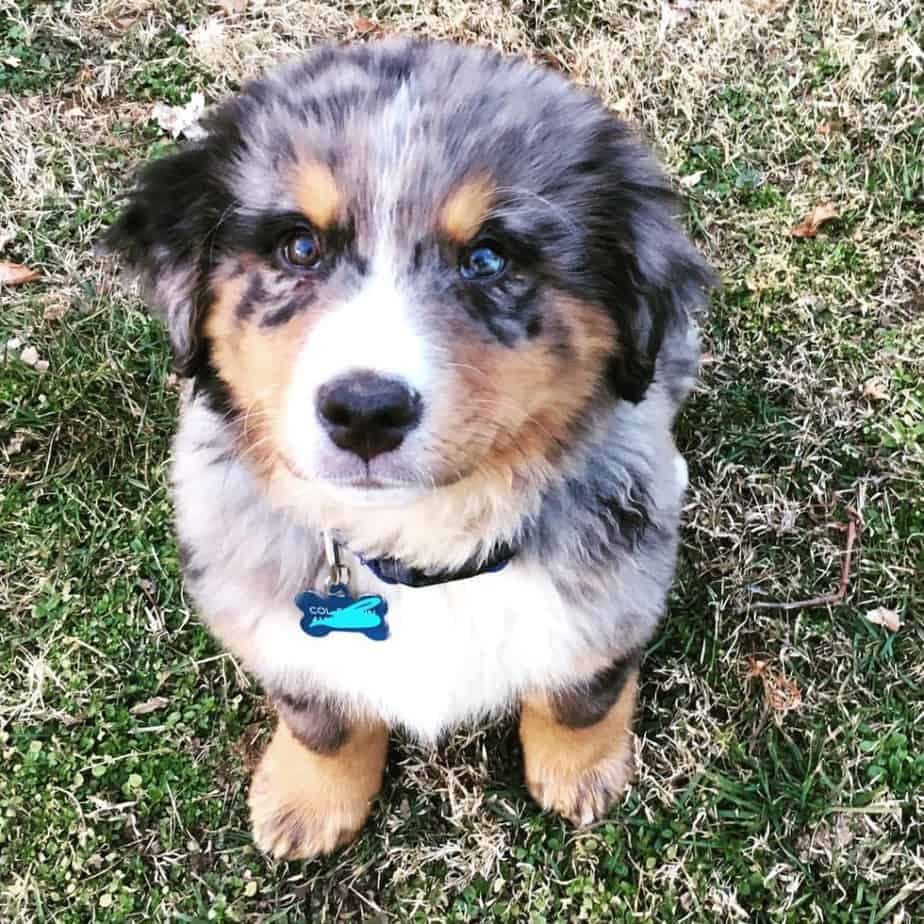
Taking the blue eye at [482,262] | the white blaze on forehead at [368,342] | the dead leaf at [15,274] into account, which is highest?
the blue eye at [482,262]

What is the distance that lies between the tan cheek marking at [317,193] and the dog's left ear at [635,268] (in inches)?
20.6

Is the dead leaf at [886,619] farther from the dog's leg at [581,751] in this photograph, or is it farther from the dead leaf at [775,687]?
the dog's leg at [581,751]

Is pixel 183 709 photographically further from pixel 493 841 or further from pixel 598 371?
pixel 598 371

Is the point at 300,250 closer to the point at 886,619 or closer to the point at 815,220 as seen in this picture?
the point at 886,619

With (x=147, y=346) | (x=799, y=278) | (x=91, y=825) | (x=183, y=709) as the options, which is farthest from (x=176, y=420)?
(x=799, y=278)

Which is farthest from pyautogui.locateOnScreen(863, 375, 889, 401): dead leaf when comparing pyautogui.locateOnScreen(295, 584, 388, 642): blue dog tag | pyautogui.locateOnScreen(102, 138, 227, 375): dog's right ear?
pyautogui.locateOnScreen(102, 138, 227, 375): dog's right ear

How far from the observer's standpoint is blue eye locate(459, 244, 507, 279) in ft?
7.14

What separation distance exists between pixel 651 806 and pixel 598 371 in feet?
5.14

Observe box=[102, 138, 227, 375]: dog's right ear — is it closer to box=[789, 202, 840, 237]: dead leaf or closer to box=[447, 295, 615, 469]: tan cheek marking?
box=[447, 295, 615, 469]: tan cheek marking

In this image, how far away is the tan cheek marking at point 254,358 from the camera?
7.03 ft

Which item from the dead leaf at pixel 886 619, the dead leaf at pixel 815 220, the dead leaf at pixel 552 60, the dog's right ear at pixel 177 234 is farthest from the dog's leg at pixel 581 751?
the dead leaf at pixel 552 60

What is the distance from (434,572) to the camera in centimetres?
258

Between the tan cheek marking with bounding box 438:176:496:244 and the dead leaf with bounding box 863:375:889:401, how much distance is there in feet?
7.46

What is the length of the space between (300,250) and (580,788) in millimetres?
1804
